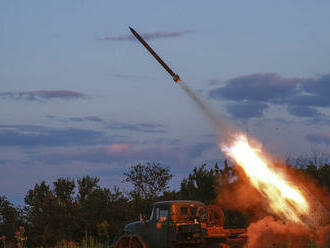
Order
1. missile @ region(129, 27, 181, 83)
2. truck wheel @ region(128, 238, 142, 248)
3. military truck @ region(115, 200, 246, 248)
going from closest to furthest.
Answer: military truck @ region(115, 200, 246, 248) < truck wheel @ region(128, 238, 142, 248) < missile @ region(129, 27, 181, 83)

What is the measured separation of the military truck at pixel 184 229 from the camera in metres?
18.9

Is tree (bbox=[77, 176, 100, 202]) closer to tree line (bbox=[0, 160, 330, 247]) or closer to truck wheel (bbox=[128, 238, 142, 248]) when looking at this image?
tree line (bbox=[0, 160, 330, 247])

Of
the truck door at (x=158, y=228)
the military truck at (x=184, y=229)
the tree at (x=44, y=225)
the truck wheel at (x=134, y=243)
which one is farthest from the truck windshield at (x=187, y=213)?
the tree at (x=44, y=225)

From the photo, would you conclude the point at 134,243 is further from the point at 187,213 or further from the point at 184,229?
the point at 184,229

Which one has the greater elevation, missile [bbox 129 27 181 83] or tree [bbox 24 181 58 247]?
missile [bbox 129 27 181 83]

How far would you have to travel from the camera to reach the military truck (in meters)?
18.9

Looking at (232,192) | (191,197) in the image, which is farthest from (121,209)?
(232,192)

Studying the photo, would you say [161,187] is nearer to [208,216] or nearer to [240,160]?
[240,160]

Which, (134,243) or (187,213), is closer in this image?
(187,213)

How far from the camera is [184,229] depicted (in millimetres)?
18734

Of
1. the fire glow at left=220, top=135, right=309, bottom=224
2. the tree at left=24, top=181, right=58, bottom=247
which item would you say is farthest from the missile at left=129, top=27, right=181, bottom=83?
the tree at left=24, top=181, right=58, bottom=247

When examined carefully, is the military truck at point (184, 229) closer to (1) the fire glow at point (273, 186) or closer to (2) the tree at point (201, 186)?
(1) the fire glow at point (273, 186)

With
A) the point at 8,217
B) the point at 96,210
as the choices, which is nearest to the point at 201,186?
the point at 96,210

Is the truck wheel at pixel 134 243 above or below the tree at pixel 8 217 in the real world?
below
